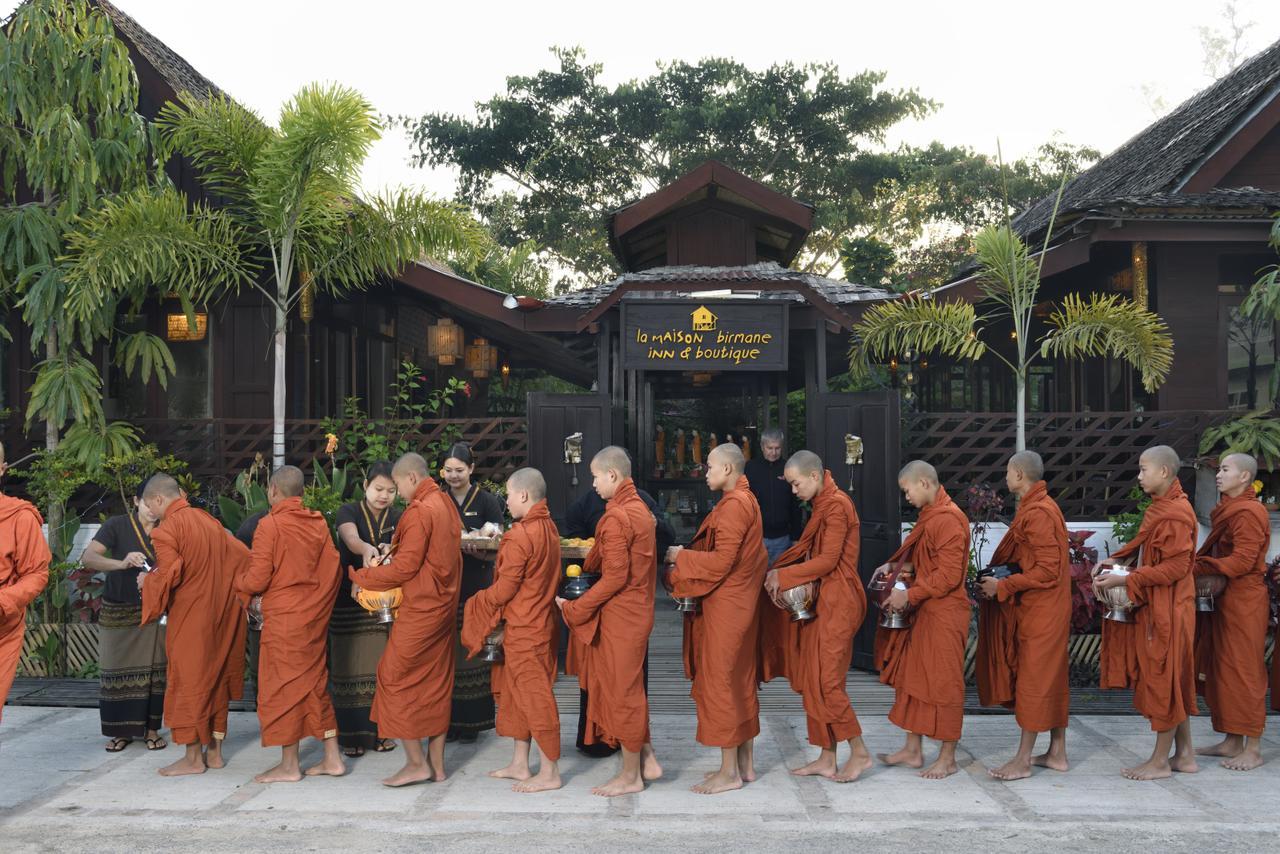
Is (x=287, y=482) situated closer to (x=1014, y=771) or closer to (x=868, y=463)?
(x=1014, y=771)

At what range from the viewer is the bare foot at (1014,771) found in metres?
6.53

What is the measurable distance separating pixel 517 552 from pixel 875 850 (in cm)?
225

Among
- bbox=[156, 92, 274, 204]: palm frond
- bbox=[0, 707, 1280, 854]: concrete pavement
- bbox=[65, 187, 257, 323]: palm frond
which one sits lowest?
bbox=[0, 707, 1280, 854]: concrete pavement

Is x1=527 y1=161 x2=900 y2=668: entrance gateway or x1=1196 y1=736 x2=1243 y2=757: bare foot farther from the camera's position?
x1=527 y1=161 x2=900 y2=668: entrance gateway

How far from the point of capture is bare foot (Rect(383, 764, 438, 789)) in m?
6.36

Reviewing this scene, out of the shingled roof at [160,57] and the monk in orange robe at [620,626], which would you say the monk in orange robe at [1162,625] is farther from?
the shingled roof at [160,57]

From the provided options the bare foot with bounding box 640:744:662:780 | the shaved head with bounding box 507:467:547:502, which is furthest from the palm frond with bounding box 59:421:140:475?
the bare foot with bounding box 640:744:662:780

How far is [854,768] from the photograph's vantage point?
6527 mm

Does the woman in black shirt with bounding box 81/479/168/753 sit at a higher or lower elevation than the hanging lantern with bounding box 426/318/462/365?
lower

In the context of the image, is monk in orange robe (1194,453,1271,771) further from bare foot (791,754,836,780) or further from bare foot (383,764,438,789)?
bare foot (383,764,438,789)

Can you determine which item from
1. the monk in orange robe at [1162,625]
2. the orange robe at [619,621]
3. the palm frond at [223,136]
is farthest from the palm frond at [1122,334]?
the palm frond at [223,136]

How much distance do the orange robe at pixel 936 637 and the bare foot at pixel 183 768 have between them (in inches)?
151

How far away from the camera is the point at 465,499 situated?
25.8ft

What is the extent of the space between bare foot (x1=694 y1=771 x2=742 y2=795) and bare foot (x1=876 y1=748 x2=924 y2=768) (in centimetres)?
98
